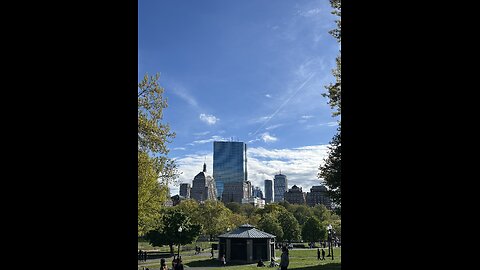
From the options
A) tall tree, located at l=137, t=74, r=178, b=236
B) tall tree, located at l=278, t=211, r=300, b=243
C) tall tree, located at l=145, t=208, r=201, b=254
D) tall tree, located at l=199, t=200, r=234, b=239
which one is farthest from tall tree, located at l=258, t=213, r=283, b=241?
tall tree, located at l=137, t=74, r=178, b=236

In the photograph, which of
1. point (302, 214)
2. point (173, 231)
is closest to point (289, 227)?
point (302, 214)

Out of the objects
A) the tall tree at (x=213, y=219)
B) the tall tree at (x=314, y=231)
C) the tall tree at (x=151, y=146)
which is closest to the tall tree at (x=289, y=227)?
the tall tree at (x=314, y=231)

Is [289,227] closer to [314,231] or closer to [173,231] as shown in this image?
[314,231]

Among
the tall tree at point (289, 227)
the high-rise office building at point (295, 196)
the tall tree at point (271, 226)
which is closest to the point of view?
the tall tree at point (271, 226)

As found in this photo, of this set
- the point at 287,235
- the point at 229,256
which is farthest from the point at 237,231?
the point at 287,235

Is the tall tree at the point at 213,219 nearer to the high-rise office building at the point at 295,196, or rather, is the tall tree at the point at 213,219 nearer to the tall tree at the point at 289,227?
the tall tree at the point at 289,227

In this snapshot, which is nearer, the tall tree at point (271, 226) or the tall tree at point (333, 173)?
the tall tree at point (333, 173)

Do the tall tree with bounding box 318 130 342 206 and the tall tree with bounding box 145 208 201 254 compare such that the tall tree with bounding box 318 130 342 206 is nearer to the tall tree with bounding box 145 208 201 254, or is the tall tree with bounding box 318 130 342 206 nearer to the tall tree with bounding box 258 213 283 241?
the tall tree with bounding box 145 208 201 254

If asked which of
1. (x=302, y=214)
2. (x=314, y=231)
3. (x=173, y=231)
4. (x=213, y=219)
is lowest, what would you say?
(x=314, y=231)

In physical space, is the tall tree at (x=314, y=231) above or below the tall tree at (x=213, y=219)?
below

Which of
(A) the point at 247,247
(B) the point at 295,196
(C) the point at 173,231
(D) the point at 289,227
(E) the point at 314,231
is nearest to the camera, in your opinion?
(A) the point at 247,247

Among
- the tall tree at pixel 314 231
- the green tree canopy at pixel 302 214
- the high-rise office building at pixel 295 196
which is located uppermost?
the high-rise office building at pixel 295 196
